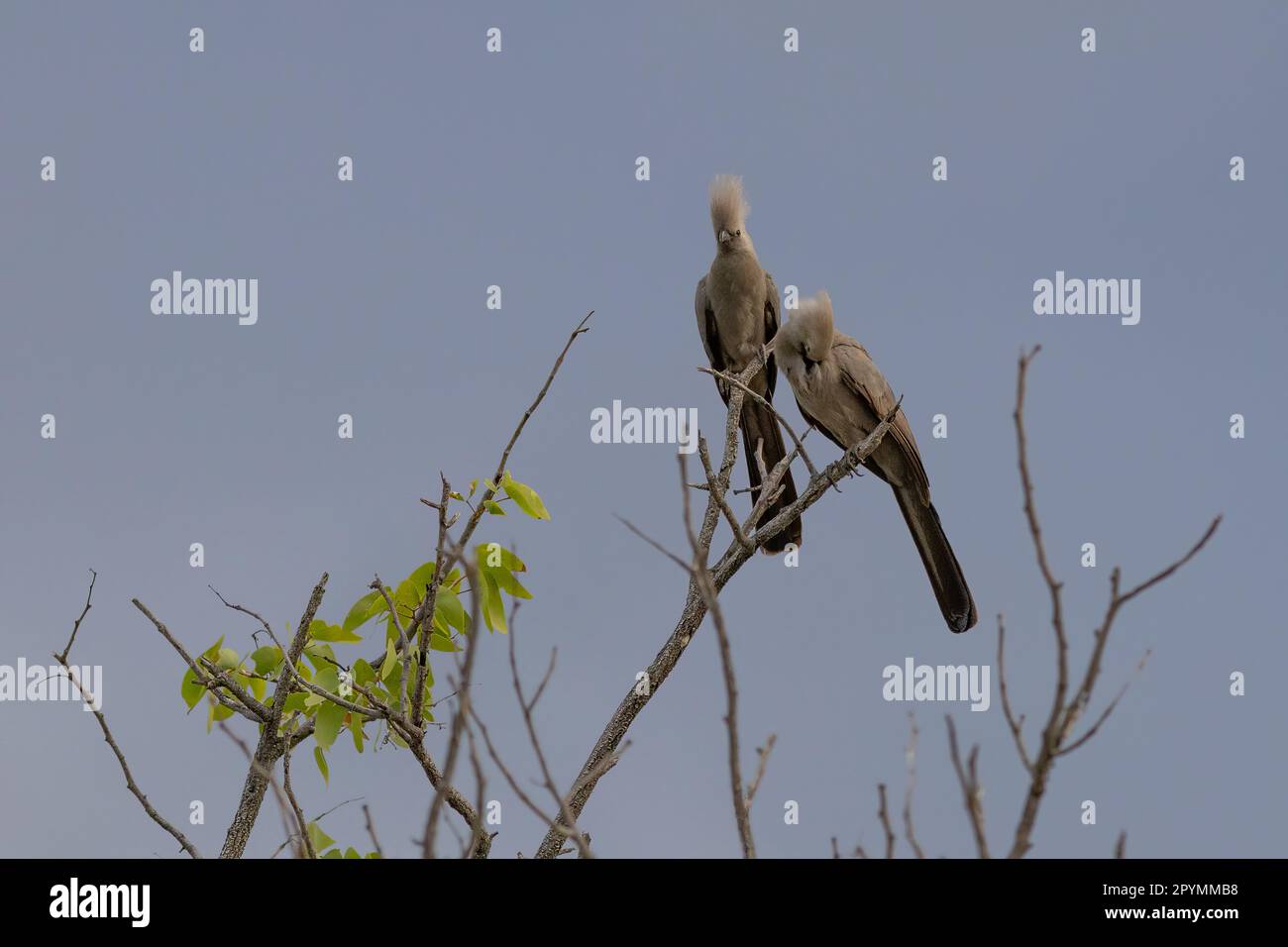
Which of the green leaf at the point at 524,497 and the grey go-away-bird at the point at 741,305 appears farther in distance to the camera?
the grey go-away-bird at the point at 741,305

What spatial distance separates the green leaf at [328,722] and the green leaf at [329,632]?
0.85 feet

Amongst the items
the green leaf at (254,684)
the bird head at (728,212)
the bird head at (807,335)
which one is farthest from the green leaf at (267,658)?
the bird head at (728,212)

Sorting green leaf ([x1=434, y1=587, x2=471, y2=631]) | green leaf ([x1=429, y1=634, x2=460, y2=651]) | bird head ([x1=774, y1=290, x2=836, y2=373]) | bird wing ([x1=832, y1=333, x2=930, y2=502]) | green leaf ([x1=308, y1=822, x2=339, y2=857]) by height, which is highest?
bird head ([x1=774, y1=290, x2=836, y2=373])

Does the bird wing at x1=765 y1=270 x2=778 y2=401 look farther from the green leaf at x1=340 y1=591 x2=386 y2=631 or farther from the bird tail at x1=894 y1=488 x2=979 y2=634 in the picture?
the green leaf at x1=340 y1=591 x2=386 y2=631

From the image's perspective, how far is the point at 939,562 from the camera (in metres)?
5.03

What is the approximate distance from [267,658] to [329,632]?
20 cm

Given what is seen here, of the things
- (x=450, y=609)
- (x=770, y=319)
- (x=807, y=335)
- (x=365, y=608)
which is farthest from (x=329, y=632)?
(x=770, y=319)

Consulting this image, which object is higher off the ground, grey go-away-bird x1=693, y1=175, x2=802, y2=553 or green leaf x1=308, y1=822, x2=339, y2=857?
grey go-away-bird x1=693, y1=175, x2=802, y2=553

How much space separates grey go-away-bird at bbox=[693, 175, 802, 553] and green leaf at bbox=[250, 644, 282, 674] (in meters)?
3.41

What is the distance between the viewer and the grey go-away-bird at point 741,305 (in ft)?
20.6

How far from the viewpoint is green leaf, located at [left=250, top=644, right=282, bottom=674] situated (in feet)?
10.6

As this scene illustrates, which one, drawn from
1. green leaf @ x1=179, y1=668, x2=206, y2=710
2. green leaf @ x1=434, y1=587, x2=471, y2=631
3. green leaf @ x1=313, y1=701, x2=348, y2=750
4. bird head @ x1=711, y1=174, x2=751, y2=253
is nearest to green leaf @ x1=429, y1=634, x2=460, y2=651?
green leaf @ x1=434, y1=587, x2=471, y2=631

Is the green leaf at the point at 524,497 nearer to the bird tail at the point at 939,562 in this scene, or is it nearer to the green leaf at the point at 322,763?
the green leaf at the point at 322,763
